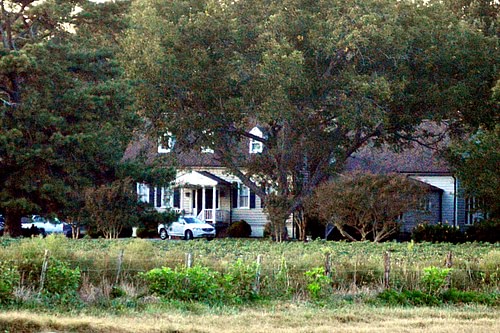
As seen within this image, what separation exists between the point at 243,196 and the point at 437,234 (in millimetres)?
14672

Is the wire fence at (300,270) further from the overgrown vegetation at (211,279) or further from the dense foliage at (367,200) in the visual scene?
the dense foliage at (367,200)

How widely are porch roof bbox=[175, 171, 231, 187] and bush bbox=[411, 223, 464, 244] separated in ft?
44.4

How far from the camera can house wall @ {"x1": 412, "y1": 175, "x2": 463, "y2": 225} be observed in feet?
167

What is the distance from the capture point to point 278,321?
54.0ft

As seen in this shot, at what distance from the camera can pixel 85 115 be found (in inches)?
1492

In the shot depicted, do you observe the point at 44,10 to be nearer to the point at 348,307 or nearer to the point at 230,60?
the point at 230,60

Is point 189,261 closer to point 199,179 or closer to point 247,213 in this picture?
point 199,179

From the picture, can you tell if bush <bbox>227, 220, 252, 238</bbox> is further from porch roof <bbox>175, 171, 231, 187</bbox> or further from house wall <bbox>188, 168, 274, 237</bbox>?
porch roof <bbox>175, 171, 231, 187</bbox>

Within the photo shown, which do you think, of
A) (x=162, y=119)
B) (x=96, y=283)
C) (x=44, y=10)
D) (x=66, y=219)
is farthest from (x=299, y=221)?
(x=96, y=283)

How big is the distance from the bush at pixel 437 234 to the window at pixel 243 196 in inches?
511

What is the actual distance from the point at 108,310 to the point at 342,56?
25659 mm

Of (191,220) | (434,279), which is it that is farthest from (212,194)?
(434,279)

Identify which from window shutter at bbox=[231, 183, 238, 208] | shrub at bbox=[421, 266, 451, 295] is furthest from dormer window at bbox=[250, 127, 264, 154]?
shrub at bbox=[421, 266, 451, 295]

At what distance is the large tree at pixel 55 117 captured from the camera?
1452 inches
